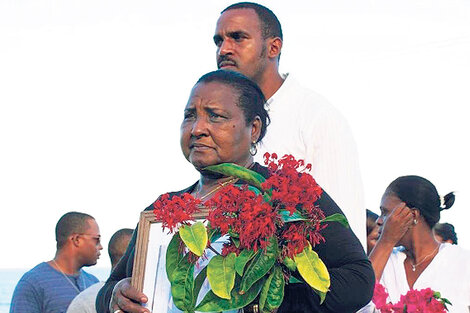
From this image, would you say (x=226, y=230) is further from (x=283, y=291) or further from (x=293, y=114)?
Answer: (x=293, y=114)

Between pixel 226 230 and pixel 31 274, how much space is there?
507cm

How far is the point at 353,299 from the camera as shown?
267 centimetres

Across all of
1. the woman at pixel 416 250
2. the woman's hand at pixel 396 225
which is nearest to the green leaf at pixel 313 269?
the woman at pixel 416 250

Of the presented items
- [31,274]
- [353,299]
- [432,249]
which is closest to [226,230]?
[353,299]

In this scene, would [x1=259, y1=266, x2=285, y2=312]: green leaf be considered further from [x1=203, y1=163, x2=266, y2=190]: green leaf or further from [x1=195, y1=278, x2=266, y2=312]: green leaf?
[x1=203, y1=163, x2=266, y2=190]: green leaf

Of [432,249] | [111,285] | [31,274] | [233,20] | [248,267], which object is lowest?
[31,274]

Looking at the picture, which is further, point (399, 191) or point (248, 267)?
point (399, 191)

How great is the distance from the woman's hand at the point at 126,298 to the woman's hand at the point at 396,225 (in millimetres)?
2876

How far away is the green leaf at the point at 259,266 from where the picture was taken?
2463 mm

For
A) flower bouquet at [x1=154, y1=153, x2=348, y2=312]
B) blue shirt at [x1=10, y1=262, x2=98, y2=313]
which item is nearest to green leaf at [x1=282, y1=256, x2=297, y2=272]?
flower bouquet at [x1=154, y1=153, x2=348, y2=312]

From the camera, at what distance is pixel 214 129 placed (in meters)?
2.95

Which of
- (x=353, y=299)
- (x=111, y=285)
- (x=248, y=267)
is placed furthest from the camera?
(x=111, y=285)

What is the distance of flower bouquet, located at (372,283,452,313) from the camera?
14.6 ft

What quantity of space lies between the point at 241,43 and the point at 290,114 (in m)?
0.42
